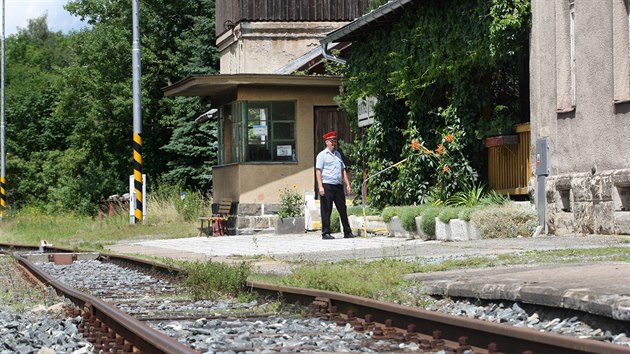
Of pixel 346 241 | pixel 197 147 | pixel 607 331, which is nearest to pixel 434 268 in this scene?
pixel 607 331

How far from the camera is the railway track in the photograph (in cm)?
616

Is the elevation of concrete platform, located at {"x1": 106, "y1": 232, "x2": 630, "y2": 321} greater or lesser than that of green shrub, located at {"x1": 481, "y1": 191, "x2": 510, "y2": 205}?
lesser

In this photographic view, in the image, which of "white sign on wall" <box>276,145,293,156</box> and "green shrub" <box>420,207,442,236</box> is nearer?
"green shrub" <box>420,207,442,236</box>

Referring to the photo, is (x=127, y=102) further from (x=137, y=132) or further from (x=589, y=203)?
(x=589, y=203)

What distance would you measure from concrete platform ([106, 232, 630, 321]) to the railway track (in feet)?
2.69

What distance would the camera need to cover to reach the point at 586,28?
1664 centimetres

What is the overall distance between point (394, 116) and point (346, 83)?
7.99 feet

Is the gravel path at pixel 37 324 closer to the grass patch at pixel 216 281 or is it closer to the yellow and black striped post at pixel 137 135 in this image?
the grass patch at pixel 216 281

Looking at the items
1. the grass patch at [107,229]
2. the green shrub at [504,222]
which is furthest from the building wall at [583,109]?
the grass patch at [107,229]

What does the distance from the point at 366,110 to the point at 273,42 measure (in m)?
12.8

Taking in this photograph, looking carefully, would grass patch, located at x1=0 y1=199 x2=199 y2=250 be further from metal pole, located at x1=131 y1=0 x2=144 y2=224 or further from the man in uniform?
the man in uniform

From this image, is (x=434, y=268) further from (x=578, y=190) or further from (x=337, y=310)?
(x=578, y=190)

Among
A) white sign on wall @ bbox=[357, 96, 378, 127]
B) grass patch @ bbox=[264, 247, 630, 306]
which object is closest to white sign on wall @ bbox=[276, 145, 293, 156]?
white sign on wall @ bbox=[357, 96, 378, 127]

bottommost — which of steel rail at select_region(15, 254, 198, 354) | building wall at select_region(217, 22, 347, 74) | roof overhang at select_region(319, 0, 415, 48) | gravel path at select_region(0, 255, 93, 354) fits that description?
gravel path at select_region(0, 255, 93, 354)
